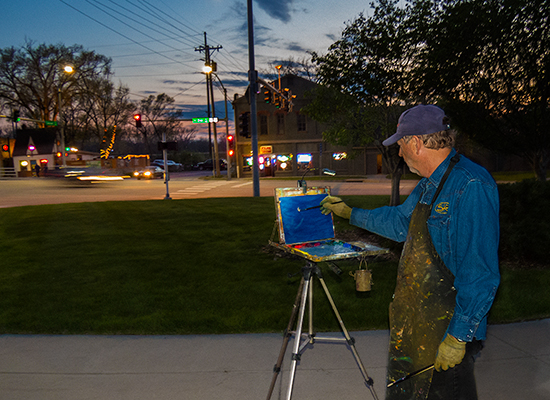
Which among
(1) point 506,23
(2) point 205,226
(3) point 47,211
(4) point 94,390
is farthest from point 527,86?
(3) point 47,211

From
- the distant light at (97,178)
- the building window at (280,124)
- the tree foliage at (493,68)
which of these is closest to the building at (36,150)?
the distant light at (97,178)

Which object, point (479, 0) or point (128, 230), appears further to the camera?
point (128, 230)

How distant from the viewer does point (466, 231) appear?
2047mm

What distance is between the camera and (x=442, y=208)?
7.16 feet

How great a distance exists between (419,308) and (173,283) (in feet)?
A: 17.7

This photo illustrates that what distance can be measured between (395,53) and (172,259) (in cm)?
934

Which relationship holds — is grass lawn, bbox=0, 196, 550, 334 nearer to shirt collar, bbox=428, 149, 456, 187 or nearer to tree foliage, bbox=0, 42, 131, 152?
shirt collar, bbox=428, 149, 456, 187

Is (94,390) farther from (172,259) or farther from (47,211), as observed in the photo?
(47,211)

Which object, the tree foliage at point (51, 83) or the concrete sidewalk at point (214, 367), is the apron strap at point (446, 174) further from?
the tree foliage at point (51, 83)

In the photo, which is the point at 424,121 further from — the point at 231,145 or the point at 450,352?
the point at 231,145

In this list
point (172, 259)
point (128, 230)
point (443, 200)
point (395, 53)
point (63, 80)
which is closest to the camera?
point (443, 200)

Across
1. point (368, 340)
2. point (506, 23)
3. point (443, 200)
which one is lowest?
point (368, 340)

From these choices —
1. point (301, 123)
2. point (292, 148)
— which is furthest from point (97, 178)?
point (301, 123)

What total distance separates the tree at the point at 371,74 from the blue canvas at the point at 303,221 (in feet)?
31.1
